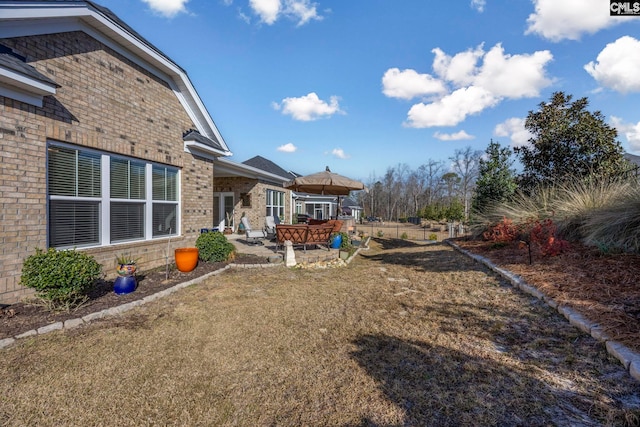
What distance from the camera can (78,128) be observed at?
17.3ft

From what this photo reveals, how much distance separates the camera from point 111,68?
6000mm

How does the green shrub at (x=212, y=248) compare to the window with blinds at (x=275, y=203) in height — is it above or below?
below

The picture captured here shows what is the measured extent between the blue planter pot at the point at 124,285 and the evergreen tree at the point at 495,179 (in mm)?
12153

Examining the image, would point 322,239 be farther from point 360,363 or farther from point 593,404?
point 593,404

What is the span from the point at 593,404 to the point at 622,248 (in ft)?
14.4

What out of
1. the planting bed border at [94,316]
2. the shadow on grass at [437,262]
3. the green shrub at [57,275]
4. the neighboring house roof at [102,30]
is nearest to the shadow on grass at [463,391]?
the planting bed border at [94,316]

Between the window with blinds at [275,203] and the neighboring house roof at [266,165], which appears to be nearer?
the window with blinds at [275,203]

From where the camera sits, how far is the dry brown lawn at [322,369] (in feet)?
7.34

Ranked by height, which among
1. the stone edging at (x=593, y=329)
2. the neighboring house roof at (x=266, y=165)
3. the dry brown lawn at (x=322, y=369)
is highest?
the neighboring house roof at (x=266, y=165)

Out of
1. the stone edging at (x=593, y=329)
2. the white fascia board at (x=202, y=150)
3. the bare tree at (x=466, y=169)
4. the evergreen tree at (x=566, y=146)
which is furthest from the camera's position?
the bare tree at (x=466, y=169)

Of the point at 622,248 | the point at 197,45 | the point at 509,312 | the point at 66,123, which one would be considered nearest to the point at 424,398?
→ the point at 509,312

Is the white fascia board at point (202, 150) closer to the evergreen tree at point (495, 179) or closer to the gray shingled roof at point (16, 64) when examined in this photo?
the gray shingled roof at point (16, 64)

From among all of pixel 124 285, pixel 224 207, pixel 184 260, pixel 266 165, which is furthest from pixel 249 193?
pixel 124 285

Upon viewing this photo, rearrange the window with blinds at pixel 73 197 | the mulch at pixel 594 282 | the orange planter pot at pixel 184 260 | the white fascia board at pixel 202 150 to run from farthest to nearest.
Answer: the white fascia board at pixel 202 150 < the orange planter pot at pixel 184 260 < the window with blinds at pixel 73 197 < the mulch at pixel 594 282
